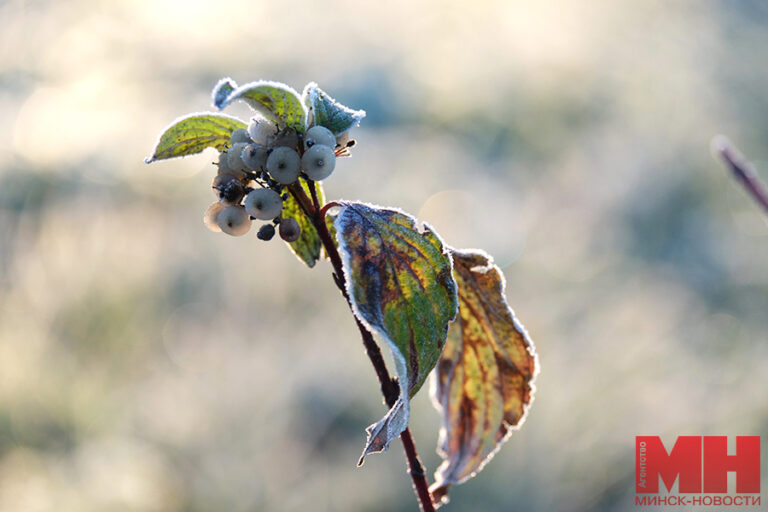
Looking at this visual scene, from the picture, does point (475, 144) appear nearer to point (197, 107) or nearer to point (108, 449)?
point (197, 107)

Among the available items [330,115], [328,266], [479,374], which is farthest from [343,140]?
[328,266]

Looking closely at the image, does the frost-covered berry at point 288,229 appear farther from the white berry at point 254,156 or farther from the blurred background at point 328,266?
the blurred background at point 328,266

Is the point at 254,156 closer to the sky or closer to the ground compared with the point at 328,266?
closer to the ground

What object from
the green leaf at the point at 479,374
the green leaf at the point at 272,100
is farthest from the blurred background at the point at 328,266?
the green leaf at the point at 272,100

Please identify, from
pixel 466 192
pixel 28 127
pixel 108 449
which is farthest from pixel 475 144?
pixel 108 449

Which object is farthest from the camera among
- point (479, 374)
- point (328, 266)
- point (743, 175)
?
point (328, 266)

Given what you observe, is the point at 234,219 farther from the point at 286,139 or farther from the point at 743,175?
the point at 743,175
